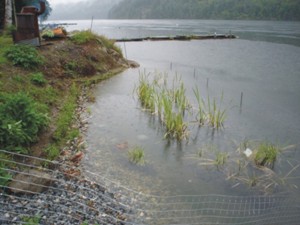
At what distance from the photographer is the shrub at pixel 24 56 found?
1039 centimetres

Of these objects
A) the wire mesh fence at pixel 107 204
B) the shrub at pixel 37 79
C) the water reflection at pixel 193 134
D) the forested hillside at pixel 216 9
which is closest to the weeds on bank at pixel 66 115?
the water reflection at pixel 193 134

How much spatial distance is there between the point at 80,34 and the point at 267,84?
11.1 m

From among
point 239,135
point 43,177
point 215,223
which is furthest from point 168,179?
point 239,135

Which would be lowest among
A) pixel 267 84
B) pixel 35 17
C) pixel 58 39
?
pixel 267 84

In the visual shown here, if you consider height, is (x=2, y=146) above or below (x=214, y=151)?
above

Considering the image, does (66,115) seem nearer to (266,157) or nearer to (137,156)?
(137,156)

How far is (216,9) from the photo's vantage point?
13438 cm

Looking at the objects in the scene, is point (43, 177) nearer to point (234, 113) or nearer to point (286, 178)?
point (286, 178)

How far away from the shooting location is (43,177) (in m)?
5.22

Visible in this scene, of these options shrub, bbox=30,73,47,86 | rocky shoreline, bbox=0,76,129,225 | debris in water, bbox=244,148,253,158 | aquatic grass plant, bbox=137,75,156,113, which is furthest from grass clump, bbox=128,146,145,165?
shrub, bbox=30,73,47,86

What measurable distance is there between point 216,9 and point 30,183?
142555 mm

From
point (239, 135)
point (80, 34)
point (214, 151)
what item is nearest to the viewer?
point (214, 151)

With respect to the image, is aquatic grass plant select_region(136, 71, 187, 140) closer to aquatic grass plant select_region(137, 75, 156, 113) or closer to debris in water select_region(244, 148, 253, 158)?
aquatic grass plant select_region(137, 75, 156, 113)

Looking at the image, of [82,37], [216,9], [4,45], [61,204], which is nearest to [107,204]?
[61,204]
